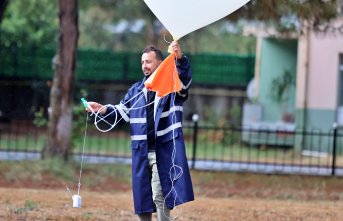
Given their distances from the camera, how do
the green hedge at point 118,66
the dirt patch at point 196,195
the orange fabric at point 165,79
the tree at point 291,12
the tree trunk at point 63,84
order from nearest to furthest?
the orange fabric at point 165,79 < the dirt patch at point 196,195 < the tree at point 291,12 < the tree trunk at point 63,84 < the green hedge at point 118,66

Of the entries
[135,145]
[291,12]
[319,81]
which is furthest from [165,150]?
[319,81]

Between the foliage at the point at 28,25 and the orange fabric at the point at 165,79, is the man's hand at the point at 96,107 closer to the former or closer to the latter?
the orange fabric at the point at 165,79

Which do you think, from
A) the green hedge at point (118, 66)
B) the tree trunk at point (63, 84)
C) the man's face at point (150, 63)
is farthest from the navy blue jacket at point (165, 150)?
the green hedge at point (118, 66)

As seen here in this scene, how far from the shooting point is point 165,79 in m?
6.44

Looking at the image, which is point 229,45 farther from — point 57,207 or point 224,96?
point 57,207

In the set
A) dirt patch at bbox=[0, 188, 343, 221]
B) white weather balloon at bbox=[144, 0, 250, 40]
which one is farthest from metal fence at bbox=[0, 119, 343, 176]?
white weather balloon at bbox=[144, 0, 250, 40]

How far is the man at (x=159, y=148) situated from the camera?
661cm

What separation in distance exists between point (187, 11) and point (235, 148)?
15.3m

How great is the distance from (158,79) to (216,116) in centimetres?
1851

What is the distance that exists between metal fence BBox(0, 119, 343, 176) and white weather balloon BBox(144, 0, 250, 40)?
8.30m

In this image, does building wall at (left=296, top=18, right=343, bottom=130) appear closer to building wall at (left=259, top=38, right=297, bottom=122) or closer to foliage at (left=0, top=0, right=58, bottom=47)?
building wall at (left=259, top=38, right=297, bottom=122)

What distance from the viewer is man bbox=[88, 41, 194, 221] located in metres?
6.61

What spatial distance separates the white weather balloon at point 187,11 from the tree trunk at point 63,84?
7.38 m

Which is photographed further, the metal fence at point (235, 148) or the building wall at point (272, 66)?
the building wall at point (272, 66)
